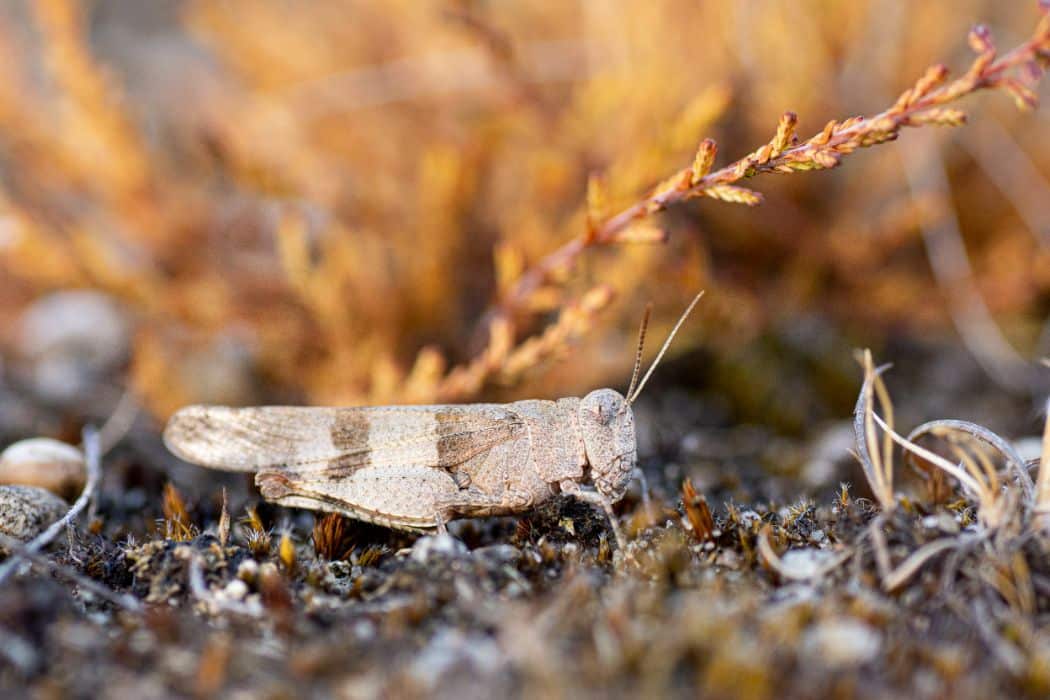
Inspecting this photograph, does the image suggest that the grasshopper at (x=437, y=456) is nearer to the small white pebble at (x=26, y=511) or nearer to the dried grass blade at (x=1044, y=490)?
the small white pebble at (x=26, y=511)

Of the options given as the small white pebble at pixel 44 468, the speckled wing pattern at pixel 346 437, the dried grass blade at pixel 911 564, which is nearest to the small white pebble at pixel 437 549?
the speckled wing pattern at pixel 346 437

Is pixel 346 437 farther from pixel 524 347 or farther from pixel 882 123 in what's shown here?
pixel 882 123

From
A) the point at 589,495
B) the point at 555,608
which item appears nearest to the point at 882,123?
the point at 589,495

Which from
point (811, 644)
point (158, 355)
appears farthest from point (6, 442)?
point (811, 644)

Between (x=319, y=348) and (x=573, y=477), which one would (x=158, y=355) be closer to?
(x=319, y=348)

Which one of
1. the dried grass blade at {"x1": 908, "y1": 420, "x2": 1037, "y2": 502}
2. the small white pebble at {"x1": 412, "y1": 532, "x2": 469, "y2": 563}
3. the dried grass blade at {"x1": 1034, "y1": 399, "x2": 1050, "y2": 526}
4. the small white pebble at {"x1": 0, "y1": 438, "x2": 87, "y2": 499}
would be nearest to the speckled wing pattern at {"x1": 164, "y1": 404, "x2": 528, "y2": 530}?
the small white pebble at {"x1": 412, "y1": 532, "x2": 469, "y2": 563}

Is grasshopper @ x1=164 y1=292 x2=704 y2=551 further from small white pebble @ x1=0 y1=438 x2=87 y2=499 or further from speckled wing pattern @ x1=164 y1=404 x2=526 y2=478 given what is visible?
small white pebble @ x1=0 y1=438 x2=87 y2=499
